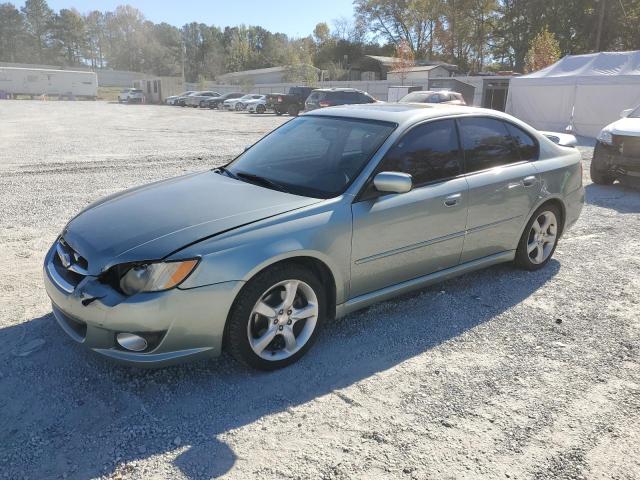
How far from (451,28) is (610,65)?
53829 millimetres

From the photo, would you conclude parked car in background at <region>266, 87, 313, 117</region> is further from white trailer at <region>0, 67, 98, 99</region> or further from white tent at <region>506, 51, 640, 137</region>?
white trailer at <region>0, 67, 98, 99</region>

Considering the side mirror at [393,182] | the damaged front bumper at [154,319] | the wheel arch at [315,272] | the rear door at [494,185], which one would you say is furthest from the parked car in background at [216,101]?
the damaged front bumper at [154,319]

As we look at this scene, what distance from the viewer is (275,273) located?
118 inches

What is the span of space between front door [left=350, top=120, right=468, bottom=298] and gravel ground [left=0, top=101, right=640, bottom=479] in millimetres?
449

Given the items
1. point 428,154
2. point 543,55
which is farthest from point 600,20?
point 428,154

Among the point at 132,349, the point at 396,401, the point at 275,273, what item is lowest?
the point at 396,401

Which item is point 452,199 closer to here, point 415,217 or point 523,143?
point 415,217

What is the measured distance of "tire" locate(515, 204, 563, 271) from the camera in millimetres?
4730

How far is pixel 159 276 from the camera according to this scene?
8.92 ft

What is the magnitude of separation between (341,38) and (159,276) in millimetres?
81577

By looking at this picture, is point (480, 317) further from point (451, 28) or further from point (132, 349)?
point (451, 28)

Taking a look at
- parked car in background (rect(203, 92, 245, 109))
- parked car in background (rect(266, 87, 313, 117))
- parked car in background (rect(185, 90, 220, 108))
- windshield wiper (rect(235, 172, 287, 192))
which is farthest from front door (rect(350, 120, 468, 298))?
parked car in background (rect(185, 90, 220, 108))

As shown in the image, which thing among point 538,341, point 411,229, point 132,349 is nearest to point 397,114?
point 411,229

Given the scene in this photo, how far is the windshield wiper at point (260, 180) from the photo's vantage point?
11.8ft
